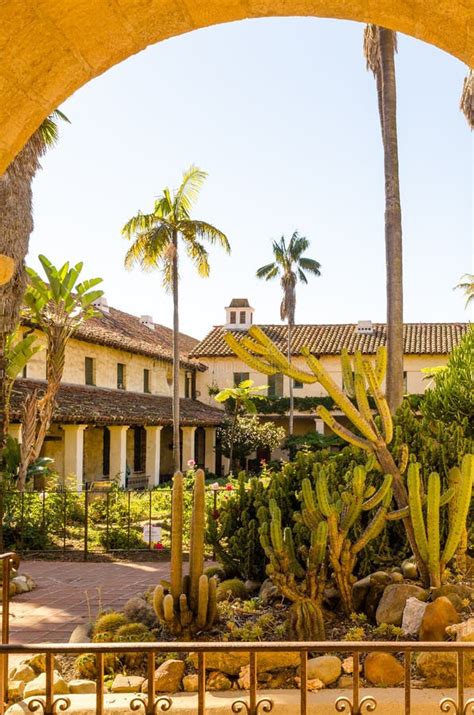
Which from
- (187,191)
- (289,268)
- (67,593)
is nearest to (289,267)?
(289,268)

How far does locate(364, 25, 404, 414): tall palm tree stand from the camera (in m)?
12.8

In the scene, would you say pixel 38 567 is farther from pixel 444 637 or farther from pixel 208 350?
pixel 208 350

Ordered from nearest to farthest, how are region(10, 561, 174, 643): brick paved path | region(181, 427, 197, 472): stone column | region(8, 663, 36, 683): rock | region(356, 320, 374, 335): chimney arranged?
region(8, 663, 36, 683): rock < region(10, 561, 174, 643): brick paved path < region(181, 427, 197, 472): stone column < region(356, 320, 374, 335): chimney

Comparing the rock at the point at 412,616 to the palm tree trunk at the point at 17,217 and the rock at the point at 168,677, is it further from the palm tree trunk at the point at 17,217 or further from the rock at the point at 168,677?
the palm tree trunk at the point at 17,217

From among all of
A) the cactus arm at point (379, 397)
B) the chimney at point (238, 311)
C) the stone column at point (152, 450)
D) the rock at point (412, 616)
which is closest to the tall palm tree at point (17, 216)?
the cactus arm at point (379, 397)

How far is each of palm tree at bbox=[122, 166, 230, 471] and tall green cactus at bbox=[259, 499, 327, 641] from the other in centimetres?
1646

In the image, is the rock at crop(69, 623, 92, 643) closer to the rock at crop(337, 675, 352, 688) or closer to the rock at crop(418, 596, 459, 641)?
the rock at crop(337, 675, 352, 688)

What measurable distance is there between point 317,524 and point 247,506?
207cm

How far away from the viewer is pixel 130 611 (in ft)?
20.3

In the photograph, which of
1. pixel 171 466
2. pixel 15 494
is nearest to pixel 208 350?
pixel 171 466

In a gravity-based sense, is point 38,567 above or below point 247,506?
below

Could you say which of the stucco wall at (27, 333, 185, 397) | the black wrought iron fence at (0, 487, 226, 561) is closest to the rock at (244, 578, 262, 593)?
the black wrought iron fence at (0, 487, 226, 561)

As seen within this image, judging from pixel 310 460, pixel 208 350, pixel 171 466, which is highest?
pixel 208 350

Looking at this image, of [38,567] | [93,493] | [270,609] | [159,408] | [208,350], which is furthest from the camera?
[208,350]
